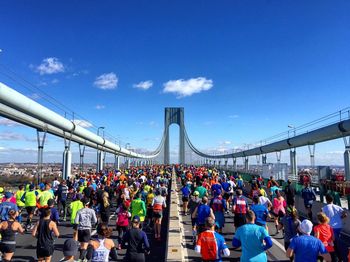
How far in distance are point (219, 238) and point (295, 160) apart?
1268 inches

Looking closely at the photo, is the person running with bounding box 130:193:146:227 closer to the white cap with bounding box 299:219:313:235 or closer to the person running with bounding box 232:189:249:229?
the person running with bounding box 232:189:249:229

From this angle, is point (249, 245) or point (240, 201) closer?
point (249, 245)

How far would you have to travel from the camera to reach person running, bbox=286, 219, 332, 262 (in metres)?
4.50

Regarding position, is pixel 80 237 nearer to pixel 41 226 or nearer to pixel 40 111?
pixel 41 226

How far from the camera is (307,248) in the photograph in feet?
14.9

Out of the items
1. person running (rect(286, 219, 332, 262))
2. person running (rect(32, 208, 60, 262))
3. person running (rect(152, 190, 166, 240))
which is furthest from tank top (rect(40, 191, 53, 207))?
person running (rect(286, 219, 332, 262))

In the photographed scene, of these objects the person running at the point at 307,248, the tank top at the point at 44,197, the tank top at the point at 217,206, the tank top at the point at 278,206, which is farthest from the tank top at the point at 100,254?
the tank top at the point at 278,206

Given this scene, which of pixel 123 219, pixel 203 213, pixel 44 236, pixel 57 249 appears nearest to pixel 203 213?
pixel 203 213

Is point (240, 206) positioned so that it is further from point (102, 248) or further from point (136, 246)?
point (102, 248)

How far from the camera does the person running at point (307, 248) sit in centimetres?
450

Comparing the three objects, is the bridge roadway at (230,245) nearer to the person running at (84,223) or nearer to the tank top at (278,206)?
the tank top at (278,206)

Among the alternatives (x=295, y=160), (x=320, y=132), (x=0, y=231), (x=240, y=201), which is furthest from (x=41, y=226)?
(x=295, y=160)

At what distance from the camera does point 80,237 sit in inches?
304

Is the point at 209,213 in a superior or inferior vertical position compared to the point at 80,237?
superior
